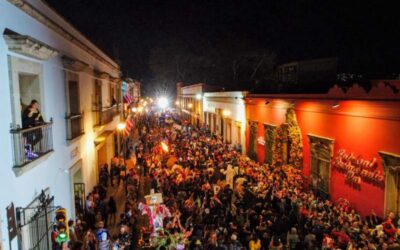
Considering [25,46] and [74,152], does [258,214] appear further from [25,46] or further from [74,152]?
[25,46]

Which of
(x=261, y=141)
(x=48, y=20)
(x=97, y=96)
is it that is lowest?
(x=261, y=141)

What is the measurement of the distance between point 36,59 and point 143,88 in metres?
80.2

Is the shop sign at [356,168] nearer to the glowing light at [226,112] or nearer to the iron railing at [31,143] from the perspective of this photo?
the iron railing at [31,143]

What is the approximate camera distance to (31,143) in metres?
8.82

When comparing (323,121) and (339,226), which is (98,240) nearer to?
(339,226)

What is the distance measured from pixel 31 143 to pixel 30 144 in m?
0.07

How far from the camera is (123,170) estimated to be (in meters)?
19.6

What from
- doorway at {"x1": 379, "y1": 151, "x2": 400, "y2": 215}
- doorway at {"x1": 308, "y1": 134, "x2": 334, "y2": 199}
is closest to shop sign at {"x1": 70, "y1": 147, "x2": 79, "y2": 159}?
doorway at {"x1": 308, "y1": 134, "x2": 334, "y2": 199}

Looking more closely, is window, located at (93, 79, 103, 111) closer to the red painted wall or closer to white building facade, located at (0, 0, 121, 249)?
white building facade, located at (0, 0, 121, 249)

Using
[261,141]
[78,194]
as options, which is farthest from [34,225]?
[261,141]

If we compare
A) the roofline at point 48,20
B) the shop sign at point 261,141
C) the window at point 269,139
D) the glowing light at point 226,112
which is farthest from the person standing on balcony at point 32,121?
the glowing light at point 226,112

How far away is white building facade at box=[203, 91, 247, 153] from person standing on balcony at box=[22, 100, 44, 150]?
18.9 meters

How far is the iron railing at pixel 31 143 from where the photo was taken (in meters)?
7.66

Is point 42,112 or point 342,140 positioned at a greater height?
point 42,112
